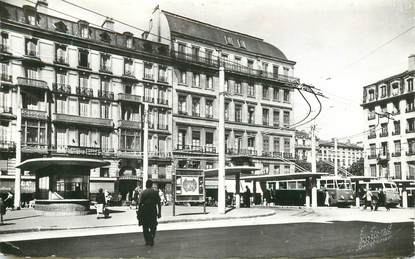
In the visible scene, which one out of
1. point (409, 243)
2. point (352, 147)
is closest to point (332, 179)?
point (409, 243)

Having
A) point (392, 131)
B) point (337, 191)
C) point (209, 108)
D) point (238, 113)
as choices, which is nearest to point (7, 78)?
point (209, 108)

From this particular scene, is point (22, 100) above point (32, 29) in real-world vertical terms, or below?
below

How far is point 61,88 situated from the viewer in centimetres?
4506

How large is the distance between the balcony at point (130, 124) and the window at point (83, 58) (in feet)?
21.5

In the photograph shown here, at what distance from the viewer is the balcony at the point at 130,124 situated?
48.4 m

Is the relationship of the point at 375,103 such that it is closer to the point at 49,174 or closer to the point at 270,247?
the point at 49,174

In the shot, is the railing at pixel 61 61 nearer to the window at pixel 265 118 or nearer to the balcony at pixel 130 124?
the balcony at pixel 130 124

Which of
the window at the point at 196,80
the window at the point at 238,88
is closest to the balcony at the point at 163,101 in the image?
the window at the point at 196,80

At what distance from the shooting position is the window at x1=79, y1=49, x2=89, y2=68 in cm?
4628

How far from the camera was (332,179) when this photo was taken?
121 ft

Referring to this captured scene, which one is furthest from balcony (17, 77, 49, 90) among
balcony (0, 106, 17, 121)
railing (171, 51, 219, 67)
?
railing (171, 51, 219, 67)

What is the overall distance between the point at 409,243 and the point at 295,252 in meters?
3.37

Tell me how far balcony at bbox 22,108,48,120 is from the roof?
16.0 metres

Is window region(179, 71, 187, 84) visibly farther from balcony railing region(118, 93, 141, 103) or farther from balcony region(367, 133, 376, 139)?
balcony region(367, 133, 376, 139)
